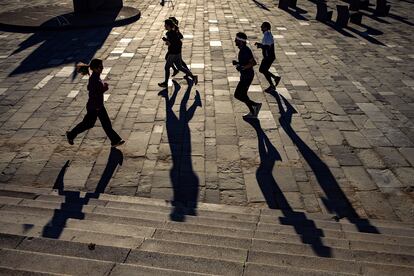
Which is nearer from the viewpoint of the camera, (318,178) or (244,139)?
(318,178)

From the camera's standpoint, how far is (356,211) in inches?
197

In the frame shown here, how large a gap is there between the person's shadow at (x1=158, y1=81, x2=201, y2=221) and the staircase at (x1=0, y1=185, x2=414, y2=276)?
0.57ft

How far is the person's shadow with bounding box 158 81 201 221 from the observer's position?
5.04 m

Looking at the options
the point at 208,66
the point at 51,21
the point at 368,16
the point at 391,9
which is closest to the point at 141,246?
the point at 208,66

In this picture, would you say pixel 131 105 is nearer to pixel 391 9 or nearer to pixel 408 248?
pixel 408 248

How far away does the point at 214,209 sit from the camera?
499 cm

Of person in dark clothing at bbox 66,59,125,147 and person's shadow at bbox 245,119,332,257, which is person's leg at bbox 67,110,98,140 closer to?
person in dark clothing at bbox 66,59,125,147

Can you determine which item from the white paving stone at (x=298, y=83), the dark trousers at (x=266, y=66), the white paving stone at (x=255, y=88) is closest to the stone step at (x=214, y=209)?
the white paving stone at (x=255, y=88)

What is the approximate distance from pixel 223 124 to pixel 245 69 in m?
1.22

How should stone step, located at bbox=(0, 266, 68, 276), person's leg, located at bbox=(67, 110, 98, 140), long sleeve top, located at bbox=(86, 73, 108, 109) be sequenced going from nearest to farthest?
stone step, located at bbox=(0, 266, 68, 276)
long sleeve top, located at bbox=(86, 73, 108, 109)
person's leg, located at bbox=(67, 110, 98, 140)

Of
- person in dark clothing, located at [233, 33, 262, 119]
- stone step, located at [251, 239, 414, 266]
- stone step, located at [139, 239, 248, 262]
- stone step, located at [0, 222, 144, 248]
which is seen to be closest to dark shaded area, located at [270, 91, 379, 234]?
person in dark clothing, located at [233, 33, 262, 119]

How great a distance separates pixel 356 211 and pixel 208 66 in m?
6.74

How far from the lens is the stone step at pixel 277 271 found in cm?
290

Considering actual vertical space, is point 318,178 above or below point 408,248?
below
